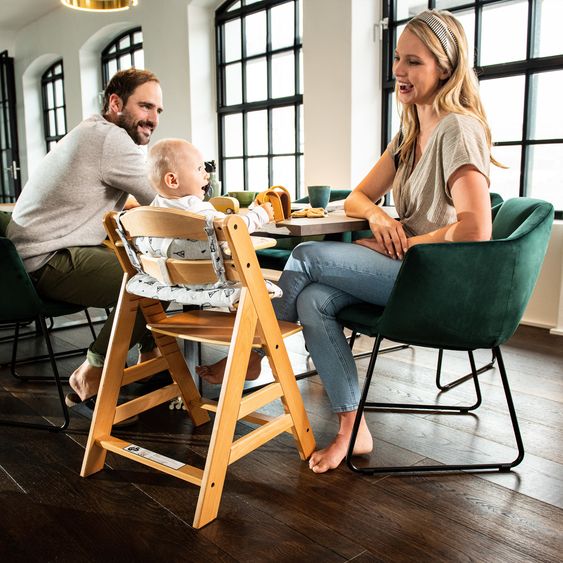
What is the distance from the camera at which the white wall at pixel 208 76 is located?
14.3ft

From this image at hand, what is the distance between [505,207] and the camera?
2059mm

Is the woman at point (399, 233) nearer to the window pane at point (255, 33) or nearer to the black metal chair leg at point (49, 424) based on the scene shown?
the black metal chair leg at point (49, 424)

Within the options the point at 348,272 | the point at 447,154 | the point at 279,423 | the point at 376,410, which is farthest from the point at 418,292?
the point at 376,410

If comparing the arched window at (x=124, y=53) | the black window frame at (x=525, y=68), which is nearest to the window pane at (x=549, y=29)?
the black window frame at (x=525, y=68)

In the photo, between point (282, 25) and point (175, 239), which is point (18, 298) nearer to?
point (175, 239)

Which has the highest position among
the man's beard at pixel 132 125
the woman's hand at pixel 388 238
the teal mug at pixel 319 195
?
the man's beard at pixel 132 125

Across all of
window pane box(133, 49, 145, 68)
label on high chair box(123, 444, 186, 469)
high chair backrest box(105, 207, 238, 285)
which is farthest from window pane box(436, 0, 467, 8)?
window pane box(133, 49, 145, 68)

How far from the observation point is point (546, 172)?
3732 mm

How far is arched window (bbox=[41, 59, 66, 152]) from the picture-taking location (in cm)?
880

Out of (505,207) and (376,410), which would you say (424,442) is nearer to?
(376,410)

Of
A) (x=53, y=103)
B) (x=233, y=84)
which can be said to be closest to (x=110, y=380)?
(x=233, y=84)

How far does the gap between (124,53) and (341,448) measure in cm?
675

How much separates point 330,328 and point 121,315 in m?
0.62

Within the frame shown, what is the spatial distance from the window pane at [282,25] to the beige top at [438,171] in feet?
12.3
